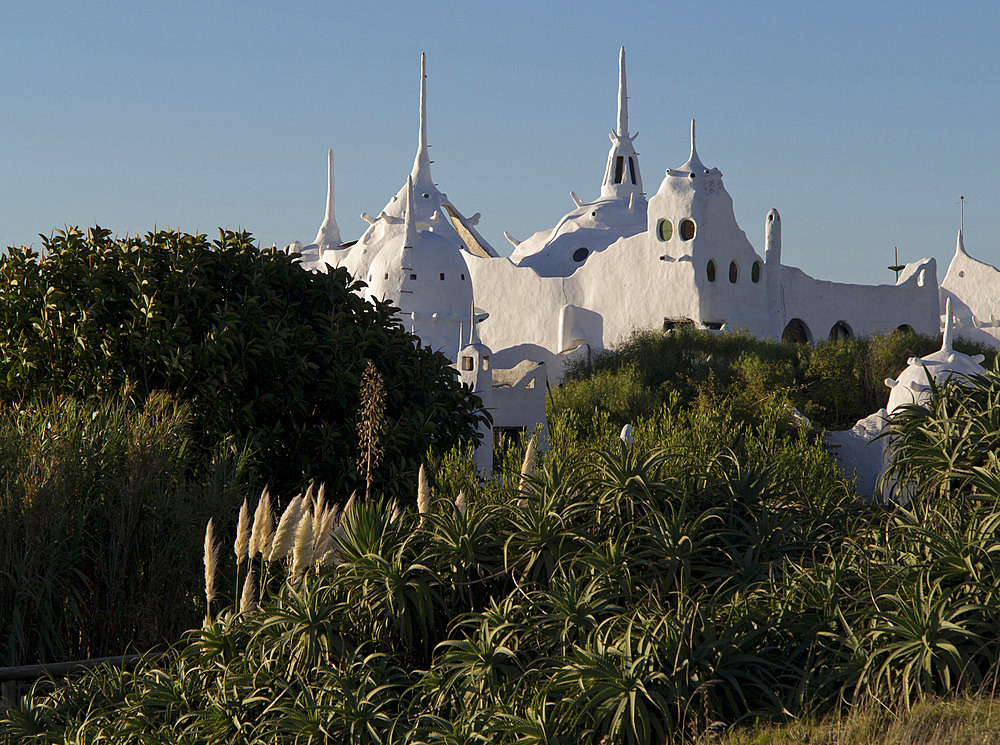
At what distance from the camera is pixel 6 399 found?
11.4 m

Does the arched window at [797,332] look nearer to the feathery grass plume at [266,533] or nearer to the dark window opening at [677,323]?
the dark window opening at [677,323]

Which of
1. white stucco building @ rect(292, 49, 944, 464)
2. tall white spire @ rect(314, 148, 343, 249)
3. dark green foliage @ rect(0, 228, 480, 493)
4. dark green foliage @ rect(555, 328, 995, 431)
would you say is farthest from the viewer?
tall white spire @ rect(314, 148, 343, 249)

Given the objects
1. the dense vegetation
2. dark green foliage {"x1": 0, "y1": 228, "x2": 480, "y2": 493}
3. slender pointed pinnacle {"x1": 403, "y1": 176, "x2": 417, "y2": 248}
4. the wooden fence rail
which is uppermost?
slender pointed pinnacle {"x1": 403, "y1": 176, "x2": 417, "y2": 248}

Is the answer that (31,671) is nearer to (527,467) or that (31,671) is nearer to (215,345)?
(527,467)

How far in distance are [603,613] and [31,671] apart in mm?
3908

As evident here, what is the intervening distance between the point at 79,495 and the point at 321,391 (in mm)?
3853

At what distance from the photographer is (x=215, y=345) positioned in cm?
1044

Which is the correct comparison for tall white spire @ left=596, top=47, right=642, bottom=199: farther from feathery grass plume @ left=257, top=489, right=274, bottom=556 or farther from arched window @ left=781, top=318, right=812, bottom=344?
feathery grass plume @ left=257, top=489, right=274, bottom=556

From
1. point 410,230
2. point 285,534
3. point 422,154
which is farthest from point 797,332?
point 285,534

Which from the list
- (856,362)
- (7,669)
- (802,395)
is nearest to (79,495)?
(7,669)

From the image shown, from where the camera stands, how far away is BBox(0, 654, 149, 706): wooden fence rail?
6875 millimetres

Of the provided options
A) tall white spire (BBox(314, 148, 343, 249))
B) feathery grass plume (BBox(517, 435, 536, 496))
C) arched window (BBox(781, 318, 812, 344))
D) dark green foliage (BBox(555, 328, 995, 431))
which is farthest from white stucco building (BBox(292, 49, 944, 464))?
feathery grass plume (BBox(517, 435, 536, 496))

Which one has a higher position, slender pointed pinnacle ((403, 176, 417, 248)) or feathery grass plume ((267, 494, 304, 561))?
slender pointed pinnacle ((403, 176, 417, 248))

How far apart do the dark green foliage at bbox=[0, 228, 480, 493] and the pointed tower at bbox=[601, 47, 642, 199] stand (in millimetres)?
34262
